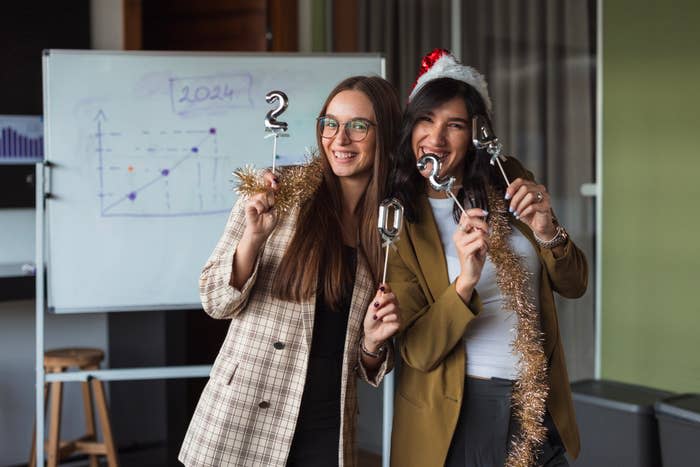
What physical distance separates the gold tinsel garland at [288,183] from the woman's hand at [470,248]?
1.12 ft

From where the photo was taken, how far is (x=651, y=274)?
11.4 ft

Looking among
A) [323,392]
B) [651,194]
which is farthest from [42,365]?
[651,194]

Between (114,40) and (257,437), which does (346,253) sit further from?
(114,40)

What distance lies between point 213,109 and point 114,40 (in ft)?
4.16

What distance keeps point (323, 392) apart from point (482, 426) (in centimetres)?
33

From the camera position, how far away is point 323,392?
1876 millimetres

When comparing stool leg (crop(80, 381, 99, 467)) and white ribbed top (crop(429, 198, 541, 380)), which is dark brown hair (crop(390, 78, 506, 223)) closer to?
white ribbed top (crop(429, 198, 541, 380))

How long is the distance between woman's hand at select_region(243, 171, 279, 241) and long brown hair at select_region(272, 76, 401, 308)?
0.32 feet

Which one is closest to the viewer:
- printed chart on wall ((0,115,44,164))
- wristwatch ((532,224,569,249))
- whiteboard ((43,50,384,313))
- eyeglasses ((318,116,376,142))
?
wristwatch ((532,224,569,249))

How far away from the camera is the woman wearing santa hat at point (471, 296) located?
1.69 meters

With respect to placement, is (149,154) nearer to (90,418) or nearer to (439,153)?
(90,418)

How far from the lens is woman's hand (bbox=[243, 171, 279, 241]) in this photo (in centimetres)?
176

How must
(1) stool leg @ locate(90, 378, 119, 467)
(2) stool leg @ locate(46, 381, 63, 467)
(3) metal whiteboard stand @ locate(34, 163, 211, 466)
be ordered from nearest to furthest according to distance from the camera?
(3) metal whiteboard stand @ locate(34, 163, 211, 466), (2) stool leg @ locate(46, 381, 63, 467), (1) stool leg @ locate(90, 378, 119, 467)

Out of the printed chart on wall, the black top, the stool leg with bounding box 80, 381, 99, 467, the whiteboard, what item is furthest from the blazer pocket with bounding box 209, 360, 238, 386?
the printed chart on wall
